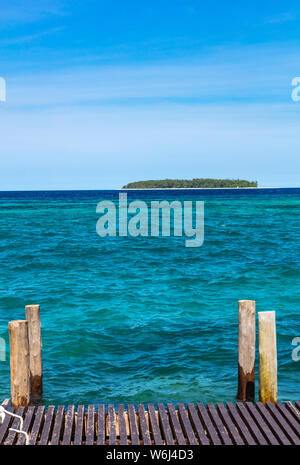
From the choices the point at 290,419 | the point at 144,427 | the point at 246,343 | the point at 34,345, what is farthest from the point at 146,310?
the point at 290,419

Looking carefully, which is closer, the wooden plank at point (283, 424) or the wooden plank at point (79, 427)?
the wooden plank at point (283, 424)

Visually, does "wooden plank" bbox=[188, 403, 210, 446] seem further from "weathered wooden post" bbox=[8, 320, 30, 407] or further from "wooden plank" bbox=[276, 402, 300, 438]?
"weathered wooden post" bbox=[8, 320, 30, 407]

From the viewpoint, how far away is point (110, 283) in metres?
25.5

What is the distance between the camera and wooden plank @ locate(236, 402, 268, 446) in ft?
27.0

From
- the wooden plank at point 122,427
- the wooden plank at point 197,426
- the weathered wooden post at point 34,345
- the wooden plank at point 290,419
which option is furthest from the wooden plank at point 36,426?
the wooden plank at point 290,419

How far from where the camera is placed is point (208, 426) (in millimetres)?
8688

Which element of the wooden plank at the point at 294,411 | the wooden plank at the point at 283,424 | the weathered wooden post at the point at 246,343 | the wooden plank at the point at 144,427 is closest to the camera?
the wooden plank at the point at 283,424

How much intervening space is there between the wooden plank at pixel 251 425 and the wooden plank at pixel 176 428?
3.58ft

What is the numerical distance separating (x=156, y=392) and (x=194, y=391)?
2.83 ft

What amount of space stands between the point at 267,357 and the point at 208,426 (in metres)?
2.46

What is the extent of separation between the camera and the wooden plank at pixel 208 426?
824cm

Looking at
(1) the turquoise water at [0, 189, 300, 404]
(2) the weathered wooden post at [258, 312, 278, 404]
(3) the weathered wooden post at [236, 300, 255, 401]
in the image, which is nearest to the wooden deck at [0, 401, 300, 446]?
(2) the weathered wooden post at [258, 312, 278, 404]

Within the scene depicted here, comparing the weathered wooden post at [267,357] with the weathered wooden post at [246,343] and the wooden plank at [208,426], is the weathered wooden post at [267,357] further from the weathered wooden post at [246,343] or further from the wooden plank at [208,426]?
the wooden plank at [208,426]
